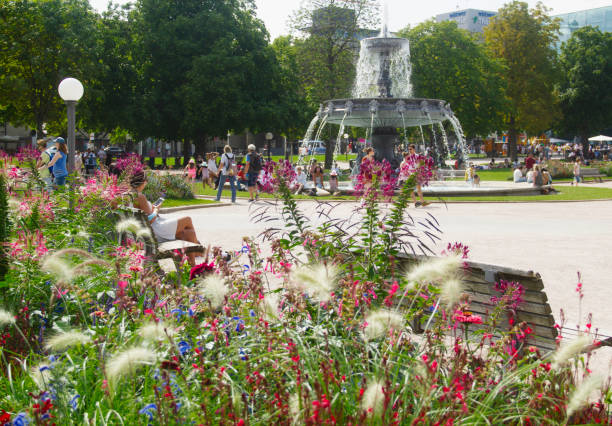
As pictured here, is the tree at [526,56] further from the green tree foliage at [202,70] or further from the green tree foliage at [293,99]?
the green tree foliage at [202,70]

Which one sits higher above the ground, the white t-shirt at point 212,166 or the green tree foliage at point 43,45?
the green tree foliage at point 43,45

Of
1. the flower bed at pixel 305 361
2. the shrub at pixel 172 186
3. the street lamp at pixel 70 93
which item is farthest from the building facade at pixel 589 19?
the flower bed at pixel 305 361

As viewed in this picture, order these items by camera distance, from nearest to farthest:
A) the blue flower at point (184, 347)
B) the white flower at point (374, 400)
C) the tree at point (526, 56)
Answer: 1. the white flower at point (374, 400)
2. the blue flower at point (184, 347)
3. the tree at point (526, 56)

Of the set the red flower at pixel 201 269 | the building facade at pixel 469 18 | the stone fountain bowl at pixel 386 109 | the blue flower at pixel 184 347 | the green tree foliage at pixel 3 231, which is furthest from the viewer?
the building facade at pixel 469 18

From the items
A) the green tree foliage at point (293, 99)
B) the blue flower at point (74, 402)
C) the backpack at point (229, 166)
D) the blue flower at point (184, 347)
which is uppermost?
the green tree foliage at point (293, 99)

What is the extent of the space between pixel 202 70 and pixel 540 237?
112 ft

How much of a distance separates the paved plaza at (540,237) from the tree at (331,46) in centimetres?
3068

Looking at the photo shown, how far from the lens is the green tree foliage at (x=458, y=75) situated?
181 ft

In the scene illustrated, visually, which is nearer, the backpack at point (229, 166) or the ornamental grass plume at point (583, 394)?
the ornamental grass plume at point (583, 394)

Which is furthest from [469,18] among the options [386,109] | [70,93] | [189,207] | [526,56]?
[70,93]

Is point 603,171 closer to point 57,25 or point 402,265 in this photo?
point 57,25

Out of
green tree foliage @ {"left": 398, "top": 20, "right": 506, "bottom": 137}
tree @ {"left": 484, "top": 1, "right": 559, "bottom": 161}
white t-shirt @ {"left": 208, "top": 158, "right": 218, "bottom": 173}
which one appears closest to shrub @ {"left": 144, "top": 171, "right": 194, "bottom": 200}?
white t-shirt @ {"left": 208, "top": 158, "right": 218, "bottom": 173}

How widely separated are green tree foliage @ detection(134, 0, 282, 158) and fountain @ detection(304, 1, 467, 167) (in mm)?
12100

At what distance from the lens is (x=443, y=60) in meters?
55.6
